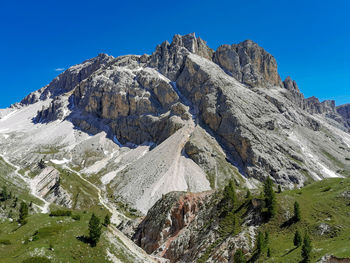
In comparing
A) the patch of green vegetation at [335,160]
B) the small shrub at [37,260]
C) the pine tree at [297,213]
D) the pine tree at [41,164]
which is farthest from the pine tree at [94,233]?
the patch of green vegetation at [335,160]

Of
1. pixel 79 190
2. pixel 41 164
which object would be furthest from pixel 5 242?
pixel 41 164

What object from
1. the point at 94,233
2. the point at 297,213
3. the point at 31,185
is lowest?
the point at 31,185

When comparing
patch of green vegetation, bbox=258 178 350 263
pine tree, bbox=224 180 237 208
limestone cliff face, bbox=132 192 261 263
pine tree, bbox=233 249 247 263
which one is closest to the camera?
patch of green vegetation, bbox=258 178 350 263

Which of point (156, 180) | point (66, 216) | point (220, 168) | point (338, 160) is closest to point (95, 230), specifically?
point (66, 216)

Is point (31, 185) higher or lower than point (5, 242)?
lower

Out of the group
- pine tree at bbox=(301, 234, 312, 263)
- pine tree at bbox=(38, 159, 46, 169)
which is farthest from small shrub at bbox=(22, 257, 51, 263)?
pine tree at bbox=(38, 159, 46, 169)

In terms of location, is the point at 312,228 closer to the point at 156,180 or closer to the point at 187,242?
the point at 187,242

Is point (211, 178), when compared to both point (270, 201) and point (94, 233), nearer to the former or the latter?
point (270, 201)

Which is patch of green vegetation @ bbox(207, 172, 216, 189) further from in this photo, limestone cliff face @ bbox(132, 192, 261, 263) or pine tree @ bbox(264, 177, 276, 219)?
pine tree @ bbox(264, 177, 276, 219)

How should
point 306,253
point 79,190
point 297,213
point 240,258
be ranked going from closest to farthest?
point 306,253 → point 240,258 → point 297,213 → point 79,190

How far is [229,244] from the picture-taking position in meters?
42.6

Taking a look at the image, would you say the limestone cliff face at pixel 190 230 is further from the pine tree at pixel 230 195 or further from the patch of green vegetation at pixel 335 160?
the patch of green vegetation at pixel 335 160

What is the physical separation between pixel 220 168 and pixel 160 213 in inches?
4481

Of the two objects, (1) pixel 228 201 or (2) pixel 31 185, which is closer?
(1) pixel 228 201
